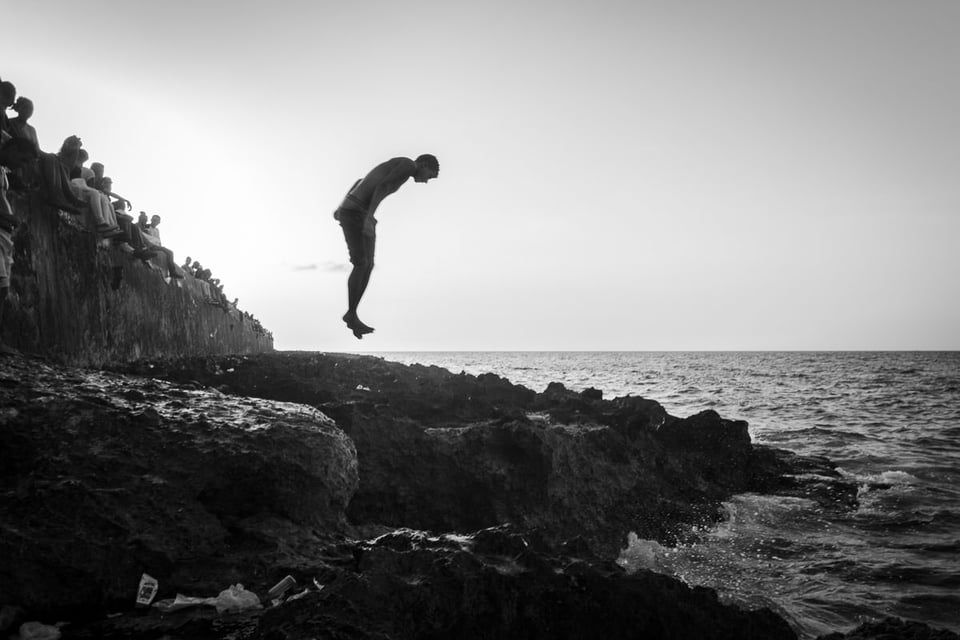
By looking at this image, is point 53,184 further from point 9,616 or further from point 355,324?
point 9,616

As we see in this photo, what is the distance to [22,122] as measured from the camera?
5719mm

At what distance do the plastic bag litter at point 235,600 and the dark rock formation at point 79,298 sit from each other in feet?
12.2

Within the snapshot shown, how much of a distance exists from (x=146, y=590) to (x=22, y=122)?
214 inches

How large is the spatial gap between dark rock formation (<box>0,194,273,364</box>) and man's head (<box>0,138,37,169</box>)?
1.14ft

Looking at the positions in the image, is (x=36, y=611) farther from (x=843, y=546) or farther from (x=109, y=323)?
(x=843, y=546)

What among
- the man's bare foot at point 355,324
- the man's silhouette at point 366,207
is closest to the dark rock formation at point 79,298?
the man's bare foot at point 355,324

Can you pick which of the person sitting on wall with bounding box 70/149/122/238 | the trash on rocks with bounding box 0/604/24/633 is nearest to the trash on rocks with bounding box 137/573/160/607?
the trash on rocks with bounding box 0/604/24/633

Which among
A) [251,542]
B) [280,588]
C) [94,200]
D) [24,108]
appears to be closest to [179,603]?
[280,588]

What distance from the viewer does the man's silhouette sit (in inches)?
186

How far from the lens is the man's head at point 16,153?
546 cm

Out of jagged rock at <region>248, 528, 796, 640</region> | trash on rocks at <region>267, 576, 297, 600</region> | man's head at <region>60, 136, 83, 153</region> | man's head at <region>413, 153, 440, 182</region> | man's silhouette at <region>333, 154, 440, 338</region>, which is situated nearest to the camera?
jagged rock at <region>248, 528, 796, 640</region>

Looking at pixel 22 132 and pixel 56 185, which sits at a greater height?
pixel 22 132

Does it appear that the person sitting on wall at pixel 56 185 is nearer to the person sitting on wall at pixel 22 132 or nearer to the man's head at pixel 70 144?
the person sitting on wall at pixel 22 132

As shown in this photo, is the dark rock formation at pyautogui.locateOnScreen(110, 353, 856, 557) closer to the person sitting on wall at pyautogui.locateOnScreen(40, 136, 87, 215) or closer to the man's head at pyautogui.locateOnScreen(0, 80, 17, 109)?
the person sitting on wall at pyautogui.locateOnScreen(40, 136, 87, 215)
